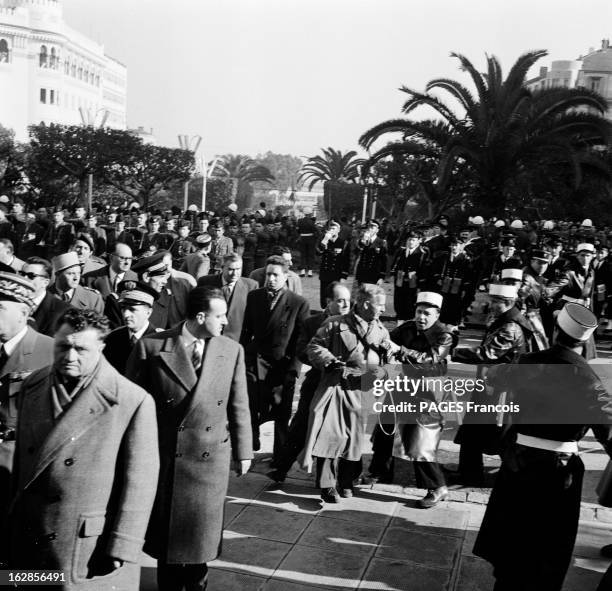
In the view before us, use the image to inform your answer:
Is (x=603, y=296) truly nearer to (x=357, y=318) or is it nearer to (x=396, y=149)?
(x=357, y=318)

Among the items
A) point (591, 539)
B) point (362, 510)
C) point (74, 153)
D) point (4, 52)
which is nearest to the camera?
point (591, 539)

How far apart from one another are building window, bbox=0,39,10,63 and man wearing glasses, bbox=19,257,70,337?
61.0m

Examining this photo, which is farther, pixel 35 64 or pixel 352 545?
pixel 35 64

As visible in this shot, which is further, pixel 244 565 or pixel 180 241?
pixel 180 241

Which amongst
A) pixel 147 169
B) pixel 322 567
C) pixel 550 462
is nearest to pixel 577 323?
pixel 550 462

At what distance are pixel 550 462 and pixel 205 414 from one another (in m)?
1.78

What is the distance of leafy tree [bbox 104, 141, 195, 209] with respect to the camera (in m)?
25.9

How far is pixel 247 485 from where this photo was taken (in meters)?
5.90

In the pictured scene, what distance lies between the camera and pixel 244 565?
4637mm

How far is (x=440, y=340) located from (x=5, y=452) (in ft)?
10.0

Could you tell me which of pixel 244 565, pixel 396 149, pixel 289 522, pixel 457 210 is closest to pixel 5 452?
pixel 244 565

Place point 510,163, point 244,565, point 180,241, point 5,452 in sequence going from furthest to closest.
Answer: point 510,163 < point 180,241 < point 244,565 < point 5,452

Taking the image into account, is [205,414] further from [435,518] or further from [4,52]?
[4,52]

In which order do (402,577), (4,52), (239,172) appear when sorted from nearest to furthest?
(402,577) → (239,172) → (4,52)
